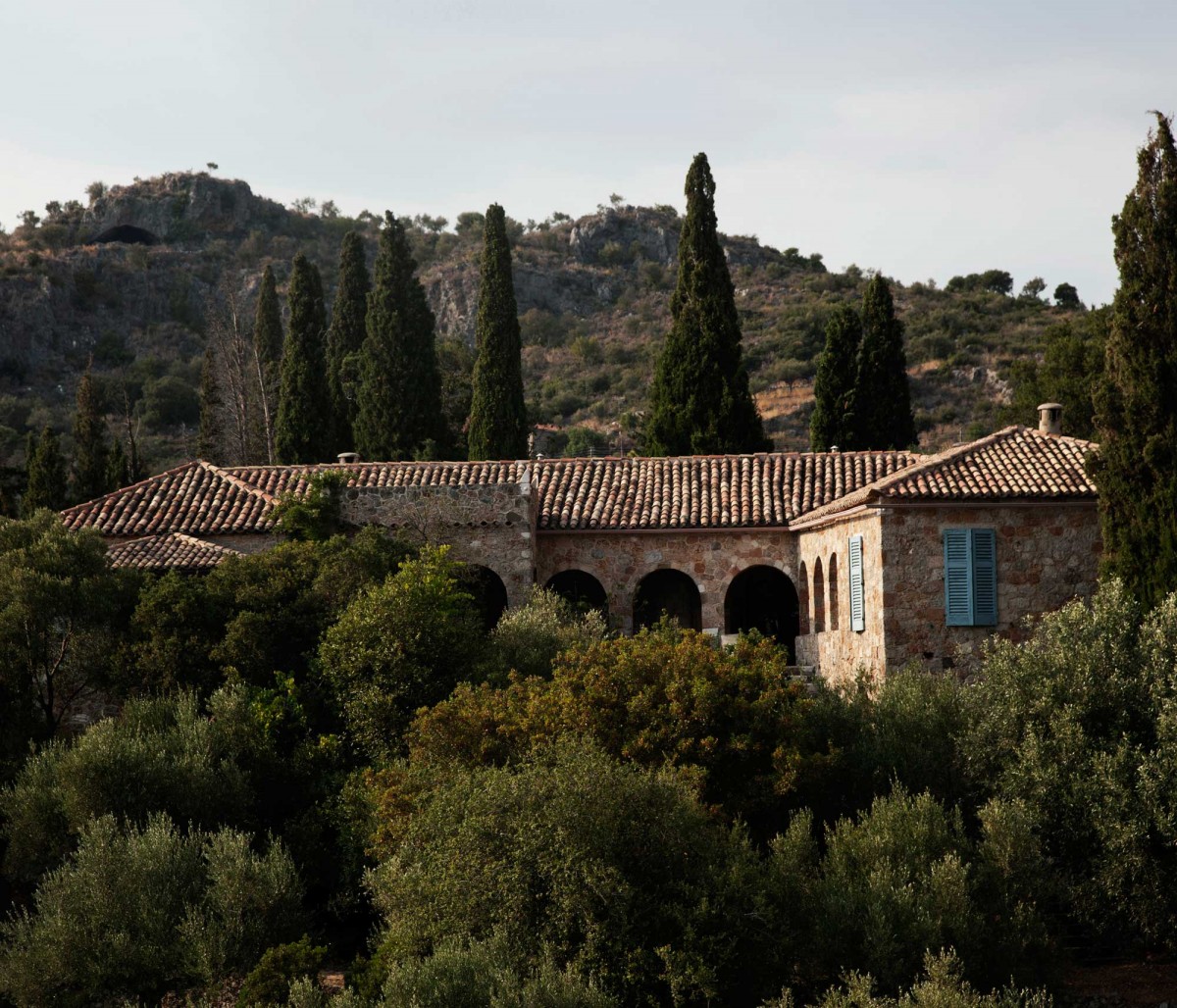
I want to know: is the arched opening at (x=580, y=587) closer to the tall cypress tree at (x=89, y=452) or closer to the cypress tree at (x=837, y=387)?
the cypress tree at (x=837, y=387)

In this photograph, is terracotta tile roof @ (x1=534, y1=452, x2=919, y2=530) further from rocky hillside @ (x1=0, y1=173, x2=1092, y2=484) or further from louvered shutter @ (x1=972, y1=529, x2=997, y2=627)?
rocky hillside @ (x1=0, y1=173, x2=1092, y2=484)

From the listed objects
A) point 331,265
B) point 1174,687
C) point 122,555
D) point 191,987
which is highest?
point 331,265

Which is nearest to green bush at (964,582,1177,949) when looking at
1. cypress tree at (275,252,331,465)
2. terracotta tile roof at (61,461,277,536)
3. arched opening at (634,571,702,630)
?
arched opening at (634,571,702,630)

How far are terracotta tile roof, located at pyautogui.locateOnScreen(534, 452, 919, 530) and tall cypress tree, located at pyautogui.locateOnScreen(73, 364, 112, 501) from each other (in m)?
16.6

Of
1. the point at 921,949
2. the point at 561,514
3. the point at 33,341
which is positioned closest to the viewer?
the point at 921,949

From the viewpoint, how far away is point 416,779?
15352mm

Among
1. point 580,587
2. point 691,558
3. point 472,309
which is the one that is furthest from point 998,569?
point 472,309

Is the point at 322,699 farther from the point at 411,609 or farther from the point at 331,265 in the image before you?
the point at 331,265

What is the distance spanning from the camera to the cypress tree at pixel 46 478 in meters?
35.8

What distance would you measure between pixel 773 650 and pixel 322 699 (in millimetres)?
5965

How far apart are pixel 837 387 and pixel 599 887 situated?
21684 mm

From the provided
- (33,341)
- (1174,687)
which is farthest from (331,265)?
(1174,687)

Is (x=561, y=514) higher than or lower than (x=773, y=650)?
higher

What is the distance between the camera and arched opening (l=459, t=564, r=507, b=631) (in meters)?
23.4
